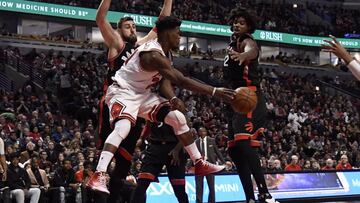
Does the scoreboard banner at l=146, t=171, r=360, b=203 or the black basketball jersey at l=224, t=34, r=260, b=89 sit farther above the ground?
the black basketball jersey at l=224, t=34, r=260, b=89

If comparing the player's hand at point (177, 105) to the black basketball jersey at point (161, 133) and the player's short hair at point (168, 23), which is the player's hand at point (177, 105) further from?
the black basketball jersey at point (161, 133)

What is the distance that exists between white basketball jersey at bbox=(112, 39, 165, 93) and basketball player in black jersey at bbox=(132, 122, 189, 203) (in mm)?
632

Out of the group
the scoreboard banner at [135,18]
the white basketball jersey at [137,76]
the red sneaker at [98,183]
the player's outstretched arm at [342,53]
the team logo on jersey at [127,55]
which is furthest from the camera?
the scoreboard banner at [135,18]

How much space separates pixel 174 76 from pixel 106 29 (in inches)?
48.0

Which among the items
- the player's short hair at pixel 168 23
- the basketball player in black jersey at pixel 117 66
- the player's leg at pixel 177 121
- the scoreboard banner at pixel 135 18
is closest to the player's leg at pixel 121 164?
the basketball player in black jersey at pixel 117 66

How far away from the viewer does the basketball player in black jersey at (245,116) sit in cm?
585

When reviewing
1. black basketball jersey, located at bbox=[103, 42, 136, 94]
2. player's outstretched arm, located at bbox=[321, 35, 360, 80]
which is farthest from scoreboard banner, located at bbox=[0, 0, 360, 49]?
player's outstretched arm, located at bbox=[321, 35, 360, 80]

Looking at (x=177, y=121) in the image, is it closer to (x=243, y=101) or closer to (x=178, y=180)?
(x=243, y=101)

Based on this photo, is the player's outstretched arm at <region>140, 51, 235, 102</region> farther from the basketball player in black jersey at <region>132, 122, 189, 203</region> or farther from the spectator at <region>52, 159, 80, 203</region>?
the spectator at <region>52, 159, 80, 203</region>

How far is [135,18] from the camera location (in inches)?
1057

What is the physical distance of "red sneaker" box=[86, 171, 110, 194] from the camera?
5.01 metres

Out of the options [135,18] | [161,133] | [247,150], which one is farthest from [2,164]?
[135,18]

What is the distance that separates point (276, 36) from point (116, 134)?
92.6 feet

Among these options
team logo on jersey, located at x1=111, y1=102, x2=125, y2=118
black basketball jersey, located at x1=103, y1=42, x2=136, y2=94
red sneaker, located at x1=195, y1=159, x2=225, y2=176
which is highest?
black basketball jersey, located at x1=103, y1=42, x2=136, y2=94
